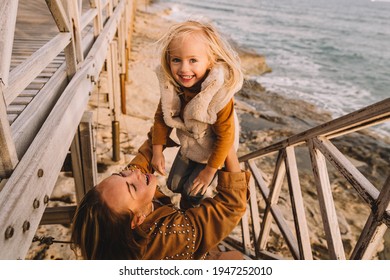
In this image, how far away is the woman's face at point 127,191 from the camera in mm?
1310

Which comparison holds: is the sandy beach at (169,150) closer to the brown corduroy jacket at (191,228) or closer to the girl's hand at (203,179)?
the girl's hand at (203,179)

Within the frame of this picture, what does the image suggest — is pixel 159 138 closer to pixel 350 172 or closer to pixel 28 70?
pixel 28 70

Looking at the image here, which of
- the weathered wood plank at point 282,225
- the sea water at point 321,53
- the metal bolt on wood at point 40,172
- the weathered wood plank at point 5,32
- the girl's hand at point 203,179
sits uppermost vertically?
the weathered wood plank at point 5,32

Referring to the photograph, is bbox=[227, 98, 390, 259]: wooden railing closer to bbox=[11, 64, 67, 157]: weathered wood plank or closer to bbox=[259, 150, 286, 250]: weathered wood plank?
bbox=[259, 150, 286, 250]: weathered wood plank

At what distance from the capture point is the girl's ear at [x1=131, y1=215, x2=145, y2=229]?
1.35m

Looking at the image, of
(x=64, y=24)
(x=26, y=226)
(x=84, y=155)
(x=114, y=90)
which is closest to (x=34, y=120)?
(x=26, y=226)

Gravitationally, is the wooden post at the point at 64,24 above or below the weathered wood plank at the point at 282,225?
above

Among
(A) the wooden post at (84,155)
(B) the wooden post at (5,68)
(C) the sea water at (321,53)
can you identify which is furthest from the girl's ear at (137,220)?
(C) the sea water at (321,53)

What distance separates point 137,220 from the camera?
4.58ft

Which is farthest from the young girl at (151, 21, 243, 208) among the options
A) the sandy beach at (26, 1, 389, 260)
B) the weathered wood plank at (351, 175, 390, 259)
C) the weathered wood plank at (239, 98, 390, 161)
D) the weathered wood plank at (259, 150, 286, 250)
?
the weathered wood plank at (351, 175, 390, 259)

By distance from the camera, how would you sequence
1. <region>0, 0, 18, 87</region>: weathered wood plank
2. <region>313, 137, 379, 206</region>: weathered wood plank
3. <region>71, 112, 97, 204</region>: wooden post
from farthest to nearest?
<region>71, 112, 97, 204</region>: wooden post
<region>313, 137, 379, 206</region>: weathered wood plank
<region>0, 0, 18, 87</region>: weathered wood plank

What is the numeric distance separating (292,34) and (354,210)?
78.8 feet

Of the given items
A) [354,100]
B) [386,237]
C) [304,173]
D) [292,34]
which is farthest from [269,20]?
[386,237]
